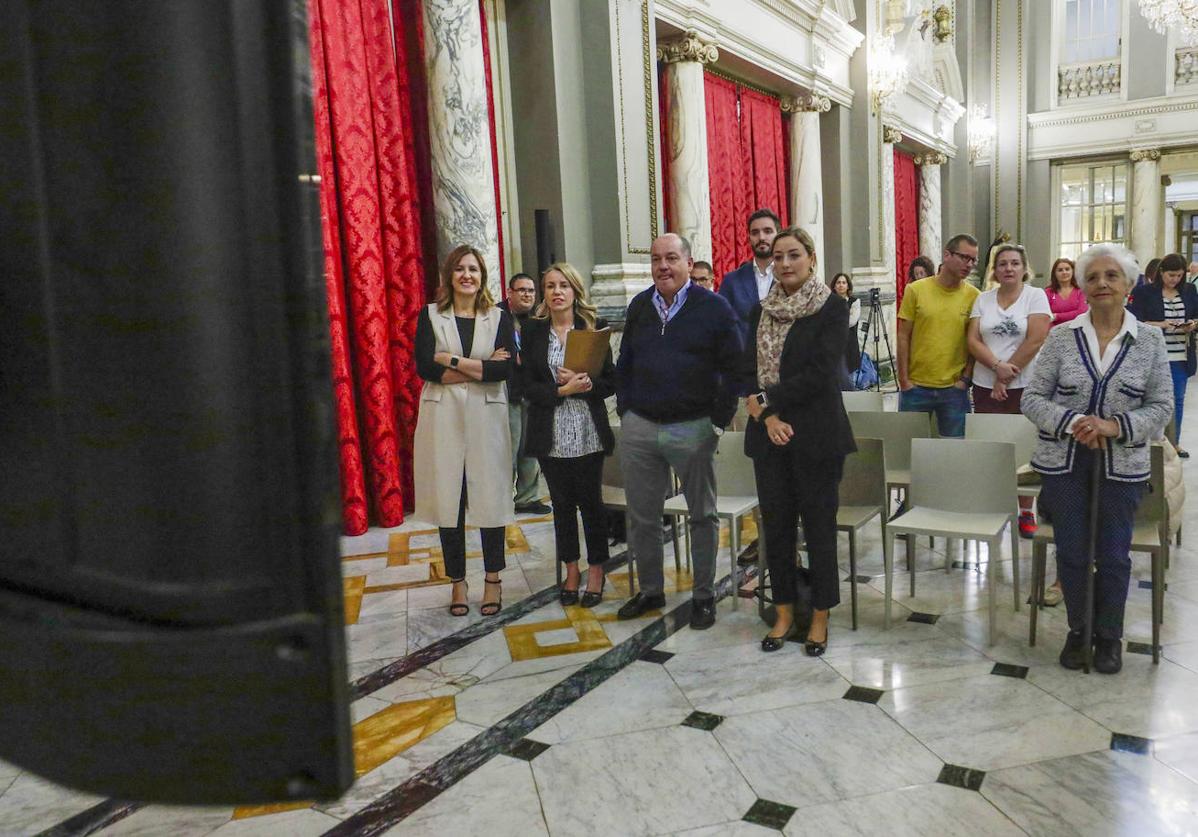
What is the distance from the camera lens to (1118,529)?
2.89 m

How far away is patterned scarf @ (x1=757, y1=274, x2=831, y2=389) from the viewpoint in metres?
3.07

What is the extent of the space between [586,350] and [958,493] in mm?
1571

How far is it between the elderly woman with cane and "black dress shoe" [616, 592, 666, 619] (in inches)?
58.2

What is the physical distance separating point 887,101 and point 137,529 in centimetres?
1201

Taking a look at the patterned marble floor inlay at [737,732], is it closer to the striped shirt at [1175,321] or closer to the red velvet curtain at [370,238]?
the red velvet curtain at [370,238]

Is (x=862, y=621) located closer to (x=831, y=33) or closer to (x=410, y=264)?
(x=410, y=264)

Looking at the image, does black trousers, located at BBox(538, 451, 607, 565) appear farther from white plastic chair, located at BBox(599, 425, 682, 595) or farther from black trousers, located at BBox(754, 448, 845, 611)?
black trousers, located at BBox(754, 448, 845, 611)

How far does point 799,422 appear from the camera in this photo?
10.1ft

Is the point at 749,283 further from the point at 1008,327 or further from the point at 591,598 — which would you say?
the point at 591,598

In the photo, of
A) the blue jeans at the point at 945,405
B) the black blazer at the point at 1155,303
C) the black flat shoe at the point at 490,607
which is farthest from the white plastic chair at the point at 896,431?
the black blazer at the point at 1155,303

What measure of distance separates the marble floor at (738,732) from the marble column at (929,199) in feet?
34.9

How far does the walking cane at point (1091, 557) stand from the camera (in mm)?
2869

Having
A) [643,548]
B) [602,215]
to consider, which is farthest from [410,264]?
[643,548]

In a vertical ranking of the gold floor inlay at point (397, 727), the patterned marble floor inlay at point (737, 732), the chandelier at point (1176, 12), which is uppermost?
the chandelier at point (1176, 12)
